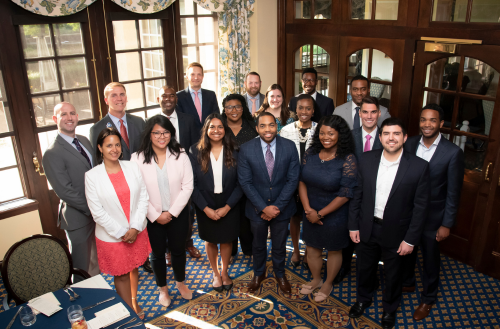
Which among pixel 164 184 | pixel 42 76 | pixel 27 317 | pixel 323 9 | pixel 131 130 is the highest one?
pixel 323 9

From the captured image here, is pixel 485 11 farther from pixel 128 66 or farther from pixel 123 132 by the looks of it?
pixel 128 66

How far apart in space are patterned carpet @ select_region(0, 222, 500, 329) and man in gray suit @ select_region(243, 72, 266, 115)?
1825 millimetres

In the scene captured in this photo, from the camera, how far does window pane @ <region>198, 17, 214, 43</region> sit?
5288 millimetres

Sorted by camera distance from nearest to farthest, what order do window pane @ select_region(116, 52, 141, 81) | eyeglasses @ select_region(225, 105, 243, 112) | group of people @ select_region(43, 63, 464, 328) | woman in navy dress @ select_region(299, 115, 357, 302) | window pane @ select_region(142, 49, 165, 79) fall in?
group of people @ select_region(43, 63, 464, 328)
woman in navy dress @ select_region(299, 115, 357, 302)
eyeglasses @ select_region(225, 105, 243, 112)
window pane @ select_region(116, 52, 141, 81)
window pane @ select_region(142, 49, 165, 79)

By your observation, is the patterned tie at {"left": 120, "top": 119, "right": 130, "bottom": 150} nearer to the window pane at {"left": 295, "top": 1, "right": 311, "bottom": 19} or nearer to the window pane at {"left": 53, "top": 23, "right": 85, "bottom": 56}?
the window pane at {"left": 53, "top": 23, "right": 85, "bottom": 56}

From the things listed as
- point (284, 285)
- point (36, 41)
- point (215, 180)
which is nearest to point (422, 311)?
point (284, 285)

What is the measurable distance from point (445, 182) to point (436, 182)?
75mm

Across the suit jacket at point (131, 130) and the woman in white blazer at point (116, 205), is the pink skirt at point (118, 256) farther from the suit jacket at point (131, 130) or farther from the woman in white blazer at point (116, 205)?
the suit jacket at point (131, 130)

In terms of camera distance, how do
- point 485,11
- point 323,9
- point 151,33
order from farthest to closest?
point 323,9 → point 151,33 → point 485,11

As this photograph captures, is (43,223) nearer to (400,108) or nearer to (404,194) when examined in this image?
(404,194)

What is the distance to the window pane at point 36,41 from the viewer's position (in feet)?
13.1

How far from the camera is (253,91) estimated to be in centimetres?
462

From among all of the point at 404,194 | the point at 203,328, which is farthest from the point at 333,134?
the point at 203,328

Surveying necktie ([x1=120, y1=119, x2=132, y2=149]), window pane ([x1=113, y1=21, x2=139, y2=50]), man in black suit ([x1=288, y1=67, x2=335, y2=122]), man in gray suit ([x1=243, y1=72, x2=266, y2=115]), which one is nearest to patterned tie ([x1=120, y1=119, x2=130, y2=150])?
necktie ([x1=120, y1=119, x2=132, y2=149])
